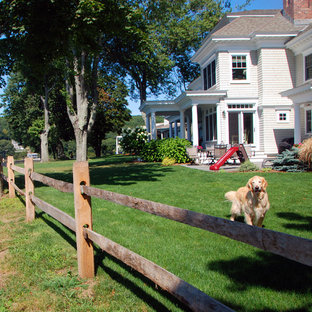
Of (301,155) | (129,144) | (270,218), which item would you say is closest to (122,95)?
(129,144)

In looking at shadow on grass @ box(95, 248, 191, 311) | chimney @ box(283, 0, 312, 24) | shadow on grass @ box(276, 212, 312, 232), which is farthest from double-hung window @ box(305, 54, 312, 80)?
shadow on grass @ box(95, 248, 191, 311)

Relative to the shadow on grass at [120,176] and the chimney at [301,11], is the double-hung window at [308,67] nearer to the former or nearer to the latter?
the chimney at [301,11]

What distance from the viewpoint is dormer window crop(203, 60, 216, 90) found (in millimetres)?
20633

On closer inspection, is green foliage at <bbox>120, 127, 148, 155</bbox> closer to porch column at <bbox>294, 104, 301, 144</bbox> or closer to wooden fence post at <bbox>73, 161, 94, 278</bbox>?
porch column at <bbox>294, 104, 301, 144</bbox>

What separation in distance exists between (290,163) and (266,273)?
9.52 meters

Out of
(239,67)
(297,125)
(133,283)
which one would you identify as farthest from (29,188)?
(239,67)

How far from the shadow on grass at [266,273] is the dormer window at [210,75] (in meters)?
18.0

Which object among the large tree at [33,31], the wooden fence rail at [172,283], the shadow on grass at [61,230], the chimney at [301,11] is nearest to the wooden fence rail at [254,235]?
the wooden fence rail at [172,283]

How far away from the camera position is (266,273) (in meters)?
3.50

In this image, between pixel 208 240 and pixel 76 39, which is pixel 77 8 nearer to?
pixel 76 39

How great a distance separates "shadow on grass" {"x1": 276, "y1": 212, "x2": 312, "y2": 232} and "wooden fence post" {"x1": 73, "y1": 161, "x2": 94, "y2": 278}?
318 cm

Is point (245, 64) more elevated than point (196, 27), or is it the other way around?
point (196, 27)

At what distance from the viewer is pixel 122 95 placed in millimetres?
36844

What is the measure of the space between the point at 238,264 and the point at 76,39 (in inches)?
286
